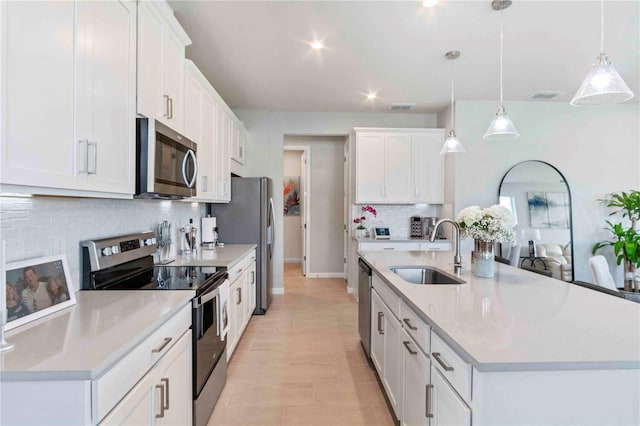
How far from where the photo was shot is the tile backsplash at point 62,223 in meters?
1.35

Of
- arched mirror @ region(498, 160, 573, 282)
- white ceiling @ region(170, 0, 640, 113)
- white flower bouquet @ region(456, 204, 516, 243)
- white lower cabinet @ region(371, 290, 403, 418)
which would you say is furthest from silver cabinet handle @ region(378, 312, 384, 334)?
arched mirror @ region(498, 160, 573, 282)

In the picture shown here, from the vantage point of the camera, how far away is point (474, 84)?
3834 millimetres

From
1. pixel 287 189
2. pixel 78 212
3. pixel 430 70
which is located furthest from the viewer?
pixel 287 189

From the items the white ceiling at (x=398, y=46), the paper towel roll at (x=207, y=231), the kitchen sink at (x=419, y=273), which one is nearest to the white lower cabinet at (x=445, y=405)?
the kitchen sink at (x=419, y=273)

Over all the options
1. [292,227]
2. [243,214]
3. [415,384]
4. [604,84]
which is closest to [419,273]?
[415,384]

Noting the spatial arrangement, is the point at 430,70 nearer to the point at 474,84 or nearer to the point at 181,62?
the point at 474,84

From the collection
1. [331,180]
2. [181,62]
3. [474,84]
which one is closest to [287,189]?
[331,180]

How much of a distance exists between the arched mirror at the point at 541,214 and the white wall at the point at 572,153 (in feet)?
0.42

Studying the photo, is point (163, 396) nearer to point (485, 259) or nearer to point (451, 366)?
point (451, 366)

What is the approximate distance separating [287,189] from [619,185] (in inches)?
224

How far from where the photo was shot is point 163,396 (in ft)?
4.49

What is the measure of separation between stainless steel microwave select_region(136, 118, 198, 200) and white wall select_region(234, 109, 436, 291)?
2.57 m

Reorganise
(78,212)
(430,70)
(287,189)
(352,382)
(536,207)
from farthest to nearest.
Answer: (287,189)
(536,207)
(430,70)
(352,382)
(78,212)

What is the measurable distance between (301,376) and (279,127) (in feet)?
11.4
